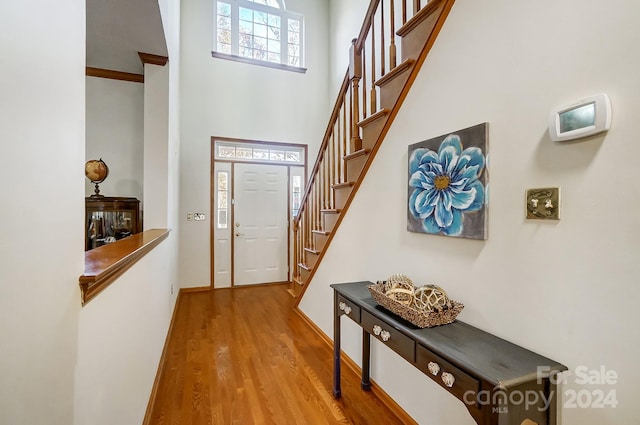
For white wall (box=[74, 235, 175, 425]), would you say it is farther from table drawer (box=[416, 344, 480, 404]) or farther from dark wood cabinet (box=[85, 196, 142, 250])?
table drawer (box=[416, 344, 480, 404])

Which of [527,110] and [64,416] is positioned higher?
[527,110]

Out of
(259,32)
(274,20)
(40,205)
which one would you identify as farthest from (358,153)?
(274,20)

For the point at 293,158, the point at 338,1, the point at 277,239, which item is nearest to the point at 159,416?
the point at 277,239

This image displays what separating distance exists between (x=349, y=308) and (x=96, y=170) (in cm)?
257

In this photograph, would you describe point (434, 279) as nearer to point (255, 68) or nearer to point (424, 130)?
point (424, 130)

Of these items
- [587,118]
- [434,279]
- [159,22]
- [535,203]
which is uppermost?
[159,22]

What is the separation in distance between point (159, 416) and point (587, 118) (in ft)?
8.43

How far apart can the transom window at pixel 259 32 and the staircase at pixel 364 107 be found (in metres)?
1.68

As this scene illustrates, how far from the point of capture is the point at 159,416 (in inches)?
70.6

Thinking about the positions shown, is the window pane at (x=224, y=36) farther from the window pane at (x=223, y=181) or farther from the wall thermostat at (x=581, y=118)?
the wall thermostat at (x=581, y=118)

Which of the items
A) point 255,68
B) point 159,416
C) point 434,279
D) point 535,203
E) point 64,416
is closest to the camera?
point 64,416

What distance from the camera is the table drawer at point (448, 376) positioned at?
3.35 ft

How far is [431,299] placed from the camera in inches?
55.0

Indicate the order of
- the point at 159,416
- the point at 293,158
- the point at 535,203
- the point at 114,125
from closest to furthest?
the point at 535,203 → the point at 159,416 → the point at 114,125 → the point at 293,158
